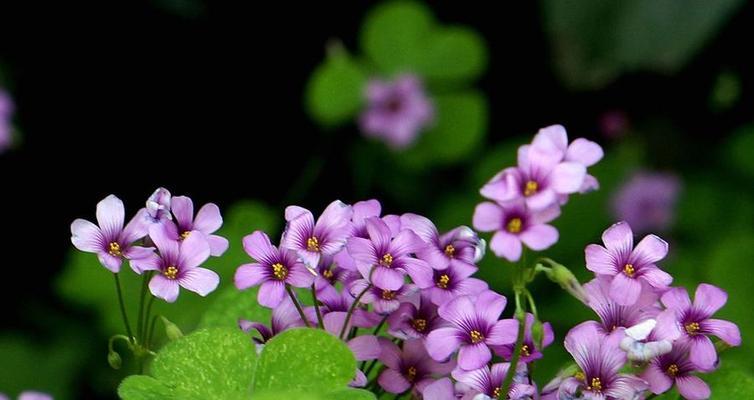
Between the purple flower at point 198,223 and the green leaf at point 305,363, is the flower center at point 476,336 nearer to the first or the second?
the green leaf at point 305,363

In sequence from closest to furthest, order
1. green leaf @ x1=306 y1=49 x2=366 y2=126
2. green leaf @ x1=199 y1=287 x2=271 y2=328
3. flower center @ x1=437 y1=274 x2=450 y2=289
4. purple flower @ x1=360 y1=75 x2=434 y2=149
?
flower center @ x1=437 y1=274 x2=450 y2=289 → green leaf @ x1=199 y1=287 x2=271 y2=328 → green leaf @ x1=306 y1=49 x2=366 y2=126 → purple flower @ x1=360 y1=75 x2=434 y2=149

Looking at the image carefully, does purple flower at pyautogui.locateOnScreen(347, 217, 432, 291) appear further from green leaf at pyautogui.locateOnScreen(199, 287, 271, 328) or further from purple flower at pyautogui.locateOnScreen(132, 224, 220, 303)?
green leaf at pyautogui.locateOnScreen(199, 287, 271, 328)

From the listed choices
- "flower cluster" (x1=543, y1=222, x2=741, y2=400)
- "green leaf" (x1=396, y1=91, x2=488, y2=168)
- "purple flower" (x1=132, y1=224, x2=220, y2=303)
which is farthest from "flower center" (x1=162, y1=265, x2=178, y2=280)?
"green leaf" (x1=396, y1=91, x2=488, y2=168)

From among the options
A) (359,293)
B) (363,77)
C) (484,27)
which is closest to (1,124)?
(363,77)

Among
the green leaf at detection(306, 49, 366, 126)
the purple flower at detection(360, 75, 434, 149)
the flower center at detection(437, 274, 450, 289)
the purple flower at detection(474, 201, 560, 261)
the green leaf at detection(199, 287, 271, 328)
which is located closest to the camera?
the purple flower at detection(474, 201, 560, 261)

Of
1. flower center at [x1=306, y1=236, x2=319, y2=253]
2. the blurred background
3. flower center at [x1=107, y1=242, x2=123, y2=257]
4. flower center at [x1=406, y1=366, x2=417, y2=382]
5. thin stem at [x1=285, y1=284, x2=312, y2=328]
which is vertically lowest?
flower center at [x1=406, y1=366, x2=417, y2=382]

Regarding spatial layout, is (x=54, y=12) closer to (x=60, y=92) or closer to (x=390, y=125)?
(x=60, y=92)

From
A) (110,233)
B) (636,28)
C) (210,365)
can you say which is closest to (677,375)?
(210,365)
